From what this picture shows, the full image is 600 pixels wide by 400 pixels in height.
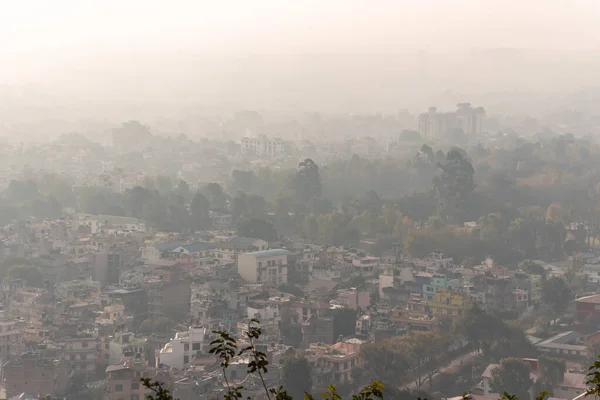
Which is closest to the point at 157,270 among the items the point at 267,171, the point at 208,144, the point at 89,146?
the point at 267,171

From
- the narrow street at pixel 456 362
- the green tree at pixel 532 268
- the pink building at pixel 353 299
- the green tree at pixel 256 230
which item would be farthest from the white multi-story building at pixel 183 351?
the green tree at pixel 256 230

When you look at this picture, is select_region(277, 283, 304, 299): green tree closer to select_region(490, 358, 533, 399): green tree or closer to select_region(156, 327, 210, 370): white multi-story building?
select_region(156, 327, 210, 370): white multi-story building

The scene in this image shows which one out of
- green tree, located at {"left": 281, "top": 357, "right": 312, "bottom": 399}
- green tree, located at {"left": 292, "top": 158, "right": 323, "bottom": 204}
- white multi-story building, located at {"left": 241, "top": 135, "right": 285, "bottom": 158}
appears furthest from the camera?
white multi-story building, located at {"left": 241, "top": 135, "right": 285, "bottom": 158}

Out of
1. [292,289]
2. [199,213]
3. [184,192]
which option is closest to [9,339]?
[292,289]

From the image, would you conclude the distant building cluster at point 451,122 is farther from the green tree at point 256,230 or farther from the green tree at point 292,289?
the green tree at point 292,289

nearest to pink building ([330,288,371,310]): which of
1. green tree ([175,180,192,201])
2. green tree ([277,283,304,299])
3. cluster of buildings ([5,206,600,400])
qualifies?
cluster of buildings ([5,206,600,400])

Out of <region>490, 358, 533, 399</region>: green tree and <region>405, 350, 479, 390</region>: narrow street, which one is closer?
<region>490, 358, 533, 399</region>: green tree

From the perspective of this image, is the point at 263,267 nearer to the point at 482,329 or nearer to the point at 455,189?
the point at 482,329
